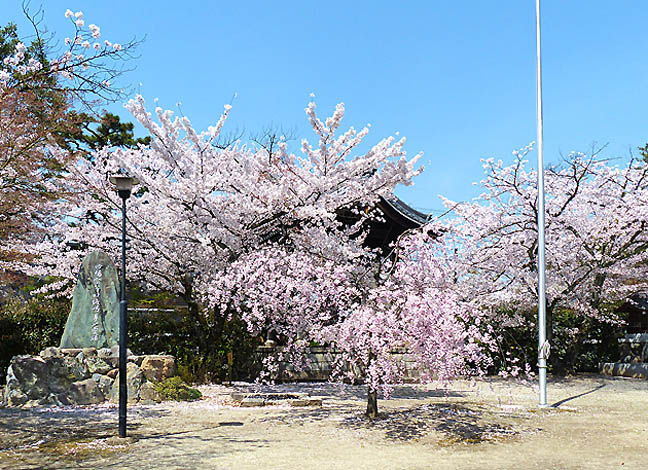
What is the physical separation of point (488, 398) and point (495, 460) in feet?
19.2

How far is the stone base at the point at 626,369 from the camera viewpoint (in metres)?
18.1

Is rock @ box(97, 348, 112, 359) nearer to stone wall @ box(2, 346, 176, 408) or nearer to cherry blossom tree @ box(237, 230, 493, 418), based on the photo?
stone wall @ box(2, 346, 176, 408)

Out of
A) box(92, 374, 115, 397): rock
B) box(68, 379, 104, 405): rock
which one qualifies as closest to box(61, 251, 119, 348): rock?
box(92, 374, 115, 397): rock

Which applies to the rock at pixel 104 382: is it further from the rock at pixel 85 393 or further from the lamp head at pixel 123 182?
the lamp head at pixel 123 182

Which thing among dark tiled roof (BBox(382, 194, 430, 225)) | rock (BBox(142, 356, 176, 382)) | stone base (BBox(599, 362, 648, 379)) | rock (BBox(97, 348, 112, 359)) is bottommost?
stone base (BBox(599, 362, 648, 379))

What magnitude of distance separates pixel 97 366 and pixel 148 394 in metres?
1.31

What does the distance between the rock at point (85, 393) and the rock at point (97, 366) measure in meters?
0.28

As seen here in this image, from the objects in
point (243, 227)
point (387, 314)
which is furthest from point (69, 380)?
point (387, 314)

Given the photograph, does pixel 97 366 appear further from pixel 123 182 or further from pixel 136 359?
pixel 123 182

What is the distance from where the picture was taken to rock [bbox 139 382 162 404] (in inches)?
464

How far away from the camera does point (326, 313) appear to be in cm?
1000

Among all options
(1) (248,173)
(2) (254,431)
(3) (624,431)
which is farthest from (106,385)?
(3) (624,431)

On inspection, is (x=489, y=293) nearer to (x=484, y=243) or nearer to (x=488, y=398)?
(x=484, y=243)

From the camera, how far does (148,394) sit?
1188cm
